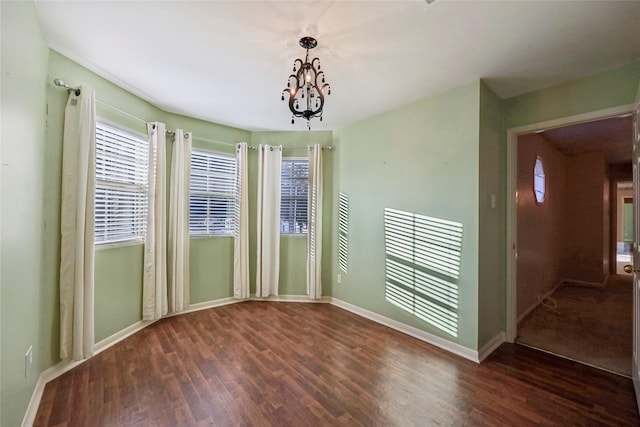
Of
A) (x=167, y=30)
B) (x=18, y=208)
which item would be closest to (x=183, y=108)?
(x=167, y=30)

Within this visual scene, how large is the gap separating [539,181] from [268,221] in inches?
163

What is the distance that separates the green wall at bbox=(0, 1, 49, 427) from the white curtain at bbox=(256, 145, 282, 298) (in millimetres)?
2293

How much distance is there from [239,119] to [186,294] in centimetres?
239

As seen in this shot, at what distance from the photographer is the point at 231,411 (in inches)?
69.3

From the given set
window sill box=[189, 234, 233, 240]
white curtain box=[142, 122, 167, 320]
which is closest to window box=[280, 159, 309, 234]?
window sill box=[189, 234, 233, 240]

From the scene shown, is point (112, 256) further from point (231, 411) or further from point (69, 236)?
point (231, 411)

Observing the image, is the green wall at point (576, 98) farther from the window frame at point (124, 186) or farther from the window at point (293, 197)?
the window frame at point (124, 186)

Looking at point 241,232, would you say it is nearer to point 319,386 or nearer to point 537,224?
point 319,386

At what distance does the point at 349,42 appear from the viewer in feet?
6.32

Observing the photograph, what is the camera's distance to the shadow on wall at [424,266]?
8.53 feet

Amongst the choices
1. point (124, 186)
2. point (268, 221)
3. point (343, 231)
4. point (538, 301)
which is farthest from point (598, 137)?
point (124, 186)

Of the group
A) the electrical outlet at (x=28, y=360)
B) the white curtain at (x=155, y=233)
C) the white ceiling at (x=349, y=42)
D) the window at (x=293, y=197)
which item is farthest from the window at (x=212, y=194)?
the electrical outlet at (x=28, y=360)

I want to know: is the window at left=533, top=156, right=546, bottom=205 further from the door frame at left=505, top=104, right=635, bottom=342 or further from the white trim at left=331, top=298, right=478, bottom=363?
the white trim at left=331, top=298, right=478, bottom=363

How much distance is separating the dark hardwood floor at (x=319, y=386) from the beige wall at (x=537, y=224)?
1.31 meters
